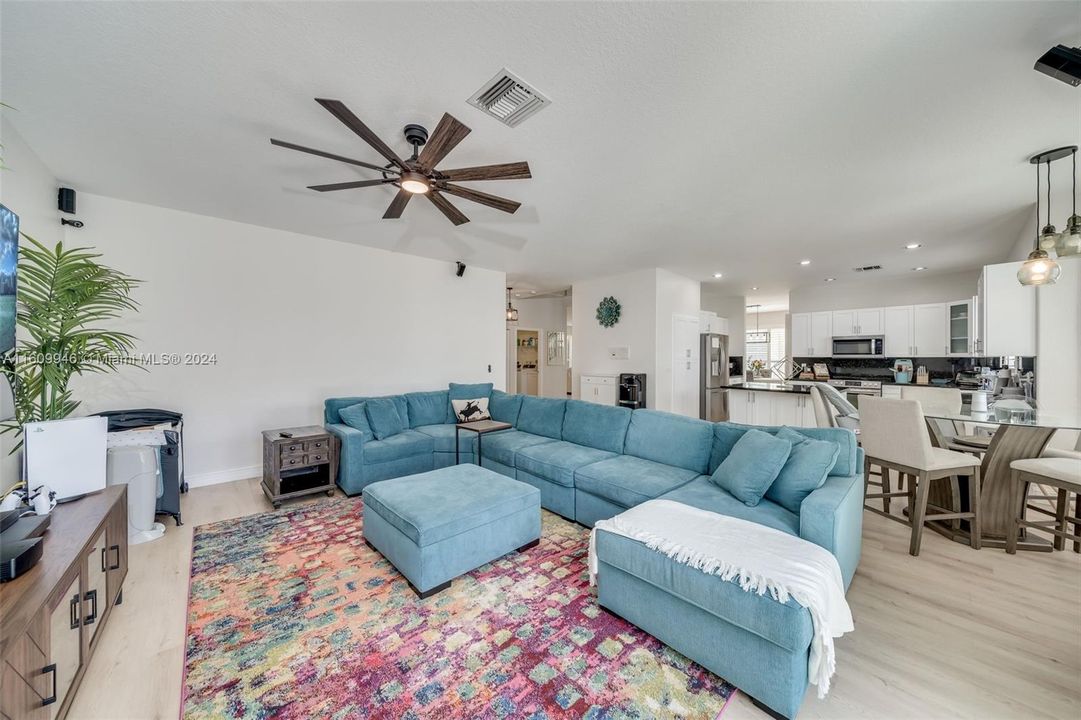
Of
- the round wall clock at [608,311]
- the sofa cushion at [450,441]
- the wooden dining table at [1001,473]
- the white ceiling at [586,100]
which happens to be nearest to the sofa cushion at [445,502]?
the sofa cushion at [450,441]

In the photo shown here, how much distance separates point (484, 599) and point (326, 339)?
3719mm

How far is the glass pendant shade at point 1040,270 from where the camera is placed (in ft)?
8.88

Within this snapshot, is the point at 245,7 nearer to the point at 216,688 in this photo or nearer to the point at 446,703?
the point at 216,688

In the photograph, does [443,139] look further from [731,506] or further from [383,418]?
[383,418]

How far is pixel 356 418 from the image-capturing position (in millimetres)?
3938

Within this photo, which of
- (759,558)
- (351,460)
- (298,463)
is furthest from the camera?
(351,460)

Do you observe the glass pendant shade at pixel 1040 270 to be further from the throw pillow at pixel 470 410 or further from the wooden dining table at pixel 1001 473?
the throw pillow at pixel 470 410

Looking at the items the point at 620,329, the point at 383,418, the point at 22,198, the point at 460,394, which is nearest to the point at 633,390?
the point at 620,329

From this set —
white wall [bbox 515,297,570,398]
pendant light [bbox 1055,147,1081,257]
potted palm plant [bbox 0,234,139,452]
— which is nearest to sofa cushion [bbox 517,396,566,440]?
potted palm plant [bbox 0,234,139,452]

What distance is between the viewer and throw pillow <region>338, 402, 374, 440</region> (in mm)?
3916

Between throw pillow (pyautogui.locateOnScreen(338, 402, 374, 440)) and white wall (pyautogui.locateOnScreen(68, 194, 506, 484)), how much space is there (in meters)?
0.91

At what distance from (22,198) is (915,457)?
20.7 ft

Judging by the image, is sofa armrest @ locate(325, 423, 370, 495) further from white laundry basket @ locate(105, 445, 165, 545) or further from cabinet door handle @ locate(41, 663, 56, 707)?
cabinet door handle @ locate(41, 663, 56, 707)

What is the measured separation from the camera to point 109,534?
1832 millimetres
